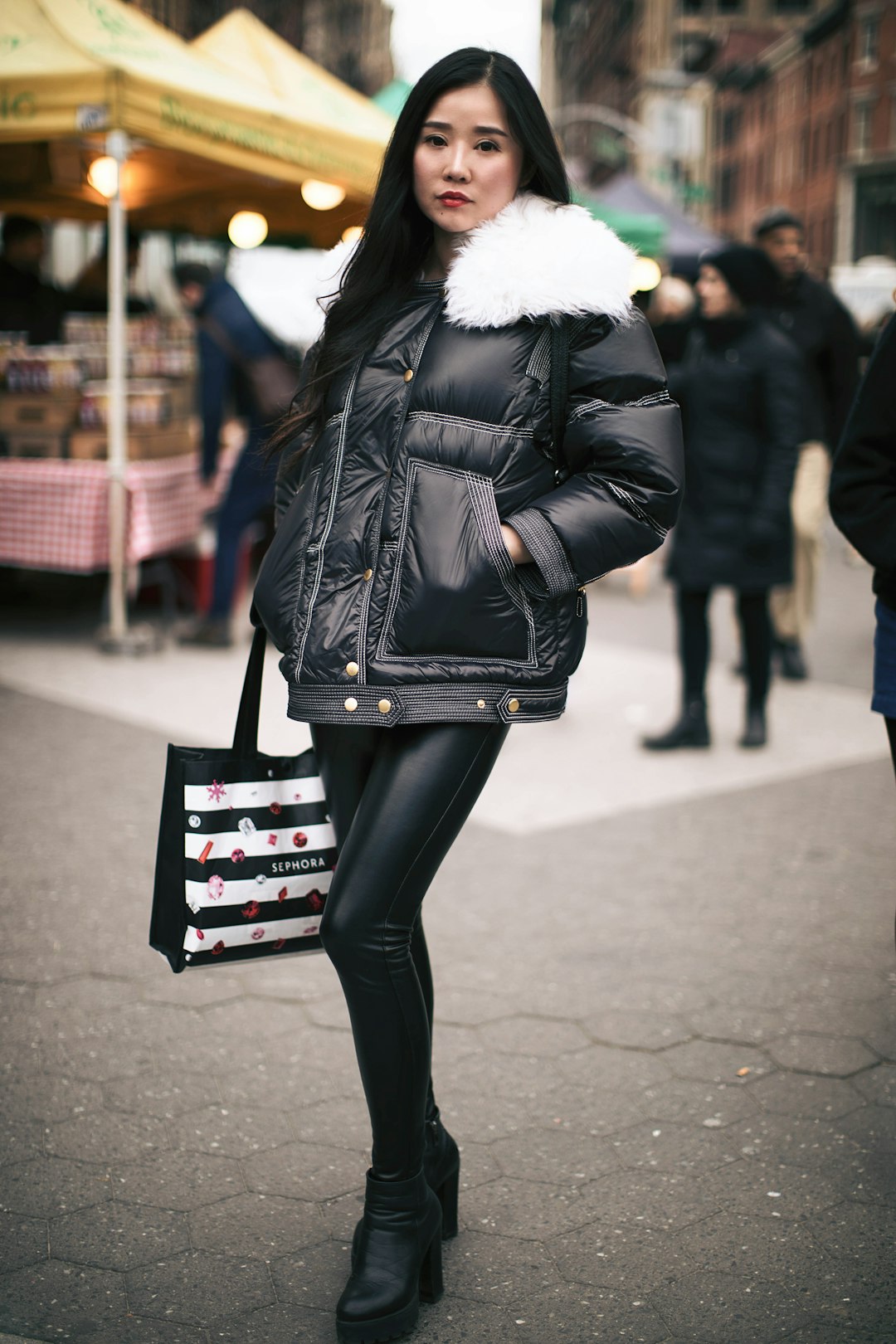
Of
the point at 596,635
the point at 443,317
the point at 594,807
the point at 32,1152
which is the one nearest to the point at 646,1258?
the point at 32,1152

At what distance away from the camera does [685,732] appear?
6.20m

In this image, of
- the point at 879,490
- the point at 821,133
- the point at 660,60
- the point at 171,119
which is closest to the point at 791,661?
the point at 171,119

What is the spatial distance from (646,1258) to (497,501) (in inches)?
57.3

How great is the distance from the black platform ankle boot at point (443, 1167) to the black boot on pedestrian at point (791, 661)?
5459 mm

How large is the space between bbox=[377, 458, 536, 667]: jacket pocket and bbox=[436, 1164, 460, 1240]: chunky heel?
3.45 feet

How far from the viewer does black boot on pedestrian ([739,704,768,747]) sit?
625 cm

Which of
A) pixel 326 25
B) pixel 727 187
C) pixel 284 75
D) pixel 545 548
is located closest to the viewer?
pixel 545 548

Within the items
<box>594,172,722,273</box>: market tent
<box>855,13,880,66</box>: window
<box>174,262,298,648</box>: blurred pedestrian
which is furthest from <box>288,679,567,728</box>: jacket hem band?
<box>855,13,880,66</box>: window

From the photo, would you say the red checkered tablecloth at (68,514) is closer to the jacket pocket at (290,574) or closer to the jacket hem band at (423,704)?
the jacket pocket at (290,574)

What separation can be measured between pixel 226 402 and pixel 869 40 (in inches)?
2052

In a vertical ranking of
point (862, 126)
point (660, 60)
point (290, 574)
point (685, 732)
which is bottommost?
point (685, 732)

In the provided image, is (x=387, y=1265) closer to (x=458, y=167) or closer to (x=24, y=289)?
(x=458, y=167)

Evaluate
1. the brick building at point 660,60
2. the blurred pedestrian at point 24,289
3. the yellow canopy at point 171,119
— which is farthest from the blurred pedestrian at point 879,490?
the brick building at point 660,60

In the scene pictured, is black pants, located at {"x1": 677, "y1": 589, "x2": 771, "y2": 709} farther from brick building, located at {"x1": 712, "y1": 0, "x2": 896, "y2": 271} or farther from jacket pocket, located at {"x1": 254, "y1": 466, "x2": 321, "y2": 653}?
brick building, located at {"x1": 712, "y1": 0, "x2": 896, "y2": 271}
